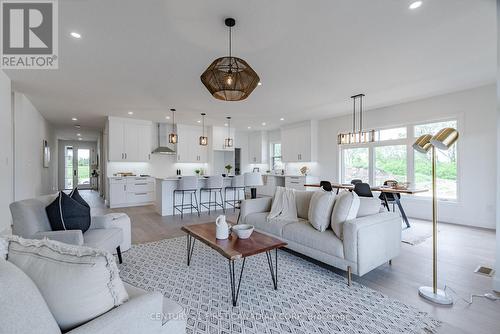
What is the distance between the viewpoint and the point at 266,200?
3.87 m

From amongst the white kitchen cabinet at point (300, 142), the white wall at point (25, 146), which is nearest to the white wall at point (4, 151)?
the white wall at point (25, 146)

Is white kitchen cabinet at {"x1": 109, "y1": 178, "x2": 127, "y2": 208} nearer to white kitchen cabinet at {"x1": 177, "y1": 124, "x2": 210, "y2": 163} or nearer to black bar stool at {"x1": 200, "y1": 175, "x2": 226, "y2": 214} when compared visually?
white kitchen cabinet at {"x1": 177, "y1": 124, "x2": 210, "y2": 163}

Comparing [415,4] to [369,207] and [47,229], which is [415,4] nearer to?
[369,207]

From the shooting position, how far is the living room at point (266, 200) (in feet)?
4.83

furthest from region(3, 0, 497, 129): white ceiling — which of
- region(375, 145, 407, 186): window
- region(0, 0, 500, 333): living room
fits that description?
region(375, 145, 407, 186): window

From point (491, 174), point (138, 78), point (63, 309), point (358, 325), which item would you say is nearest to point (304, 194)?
point (358, 325)

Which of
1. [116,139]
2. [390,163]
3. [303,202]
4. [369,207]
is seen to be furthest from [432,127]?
[116,139]

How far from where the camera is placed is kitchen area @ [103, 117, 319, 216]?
22.3 ft

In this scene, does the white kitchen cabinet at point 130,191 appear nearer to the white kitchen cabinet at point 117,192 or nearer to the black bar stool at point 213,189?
the white kitchen cabinet at point 117,192

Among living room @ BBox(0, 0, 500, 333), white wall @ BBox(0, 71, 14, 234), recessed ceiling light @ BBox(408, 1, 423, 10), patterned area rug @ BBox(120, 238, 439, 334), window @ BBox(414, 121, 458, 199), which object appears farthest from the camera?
window @ BBox(414, 121, 458, 199)

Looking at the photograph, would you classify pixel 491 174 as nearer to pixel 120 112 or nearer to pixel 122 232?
pixel 122 232

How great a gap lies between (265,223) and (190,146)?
5.77 meters

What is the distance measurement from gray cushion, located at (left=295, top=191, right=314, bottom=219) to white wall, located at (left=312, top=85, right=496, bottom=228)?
3.66 m

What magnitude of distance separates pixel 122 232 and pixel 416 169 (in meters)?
6.18
